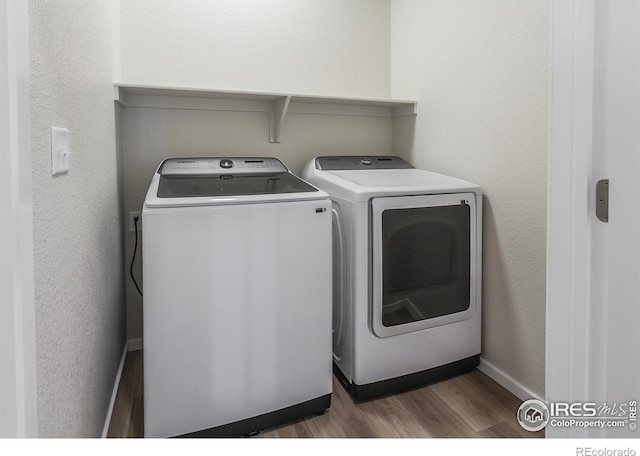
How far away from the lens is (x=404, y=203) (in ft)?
5.51

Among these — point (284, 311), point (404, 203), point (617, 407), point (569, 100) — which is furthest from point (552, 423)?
point (404, 203)

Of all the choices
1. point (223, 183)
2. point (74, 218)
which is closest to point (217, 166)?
point (223, 183)

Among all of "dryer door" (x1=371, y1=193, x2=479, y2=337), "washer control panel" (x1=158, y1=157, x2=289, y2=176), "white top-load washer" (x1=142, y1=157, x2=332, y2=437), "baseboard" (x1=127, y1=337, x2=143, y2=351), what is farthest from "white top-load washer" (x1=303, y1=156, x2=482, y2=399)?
"baseboard" (x1=127, y1=337, x2=143, y2=351)

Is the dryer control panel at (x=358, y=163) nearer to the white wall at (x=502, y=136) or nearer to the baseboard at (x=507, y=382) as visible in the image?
the white wall at (x=502, y=136)

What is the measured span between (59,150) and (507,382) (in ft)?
6.36

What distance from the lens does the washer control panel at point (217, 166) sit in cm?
185

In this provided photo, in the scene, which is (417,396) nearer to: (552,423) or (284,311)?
(284,311)

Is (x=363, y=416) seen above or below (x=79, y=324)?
below

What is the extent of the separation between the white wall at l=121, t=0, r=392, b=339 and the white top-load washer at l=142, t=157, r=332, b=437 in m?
0.67

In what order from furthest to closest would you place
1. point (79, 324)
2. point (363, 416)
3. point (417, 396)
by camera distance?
point (417, 396)
point (363, 416)
point (79, 324)

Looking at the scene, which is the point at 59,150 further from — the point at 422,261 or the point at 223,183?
the point at 422,261

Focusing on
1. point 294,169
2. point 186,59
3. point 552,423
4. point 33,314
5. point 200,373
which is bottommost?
point 200,373

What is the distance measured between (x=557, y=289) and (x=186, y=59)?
2.07 metres

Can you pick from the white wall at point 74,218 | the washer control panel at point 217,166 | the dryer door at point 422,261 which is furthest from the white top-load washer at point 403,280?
the white wall at point 74,218
